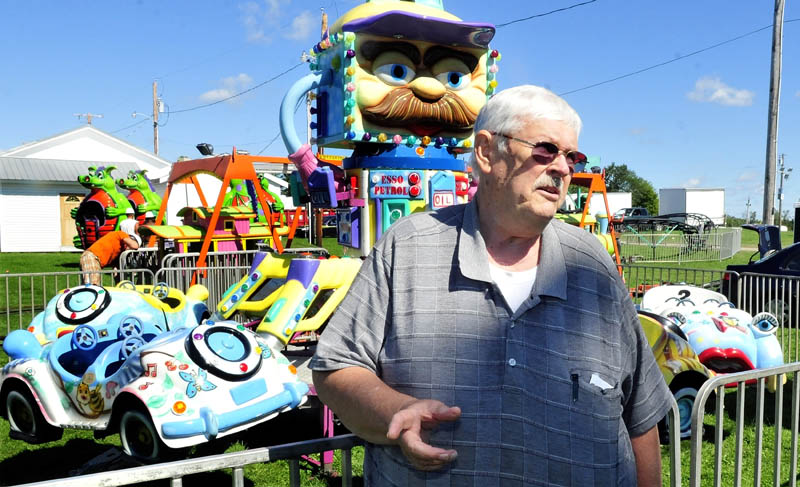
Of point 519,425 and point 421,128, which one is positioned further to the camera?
point 421,128

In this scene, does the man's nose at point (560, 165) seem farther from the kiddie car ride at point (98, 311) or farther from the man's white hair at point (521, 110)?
the kiddie car ride at point (98, 311)

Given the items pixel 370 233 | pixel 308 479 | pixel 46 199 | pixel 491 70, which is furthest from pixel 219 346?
pixel 46 199

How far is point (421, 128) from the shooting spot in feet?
16.1

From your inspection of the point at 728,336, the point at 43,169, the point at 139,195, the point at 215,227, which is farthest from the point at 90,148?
the point at 728,336

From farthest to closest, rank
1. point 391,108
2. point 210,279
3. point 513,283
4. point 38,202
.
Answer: point 38,202 < point 210,279 < point 391,108 < point 513,283

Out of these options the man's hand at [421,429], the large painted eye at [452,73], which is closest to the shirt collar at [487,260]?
the man's hand at [421,429]

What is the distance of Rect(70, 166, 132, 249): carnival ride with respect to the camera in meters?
13.6

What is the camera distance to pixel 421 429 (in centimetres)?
138

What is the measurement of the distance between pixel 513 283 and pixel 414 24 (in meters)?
3.30

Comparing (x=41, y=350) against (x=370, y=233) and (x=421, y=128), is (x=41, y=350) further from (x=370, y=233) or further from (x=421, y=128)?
(x=421, y=128)

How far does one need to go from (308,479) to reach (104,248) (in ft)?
27.9

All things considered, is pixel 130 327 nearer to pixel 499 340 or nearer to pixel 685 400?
pixel 499 340

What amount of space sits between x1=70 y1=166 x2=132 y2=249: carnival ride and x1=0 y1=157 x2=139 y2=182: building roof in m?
8.73

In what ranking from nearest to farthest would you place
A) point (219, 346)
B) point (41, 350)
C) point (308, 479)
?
point (219, 346) < point (41, 350) < point (308, 479)
